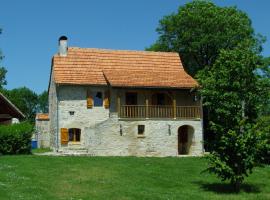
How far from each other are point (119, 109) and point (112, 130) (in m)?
1.55

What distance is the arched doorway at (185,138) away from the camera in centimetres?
3490

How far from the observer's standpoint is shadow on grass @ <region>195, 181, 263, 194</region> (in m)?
17.9

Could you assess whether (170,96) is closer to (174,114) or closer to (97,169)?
(174,114)

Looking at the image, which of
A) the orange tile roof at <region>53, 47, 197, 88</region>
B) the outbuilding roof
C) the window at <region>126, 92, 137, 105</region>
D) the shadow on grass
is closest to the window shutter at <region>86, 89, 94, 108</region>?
the orange tile roof at <region>53, 47, 197, 88</region>

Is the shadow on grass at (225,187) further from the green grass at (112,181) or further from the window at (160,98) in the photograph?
the window at (160,98)

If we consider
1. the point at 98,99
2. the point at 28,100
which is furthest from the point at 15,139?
the point at 28,100

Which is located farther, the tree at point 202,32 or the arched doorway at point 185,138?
the tree at point 202,32

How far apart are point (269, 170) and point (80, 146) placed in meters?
14.9

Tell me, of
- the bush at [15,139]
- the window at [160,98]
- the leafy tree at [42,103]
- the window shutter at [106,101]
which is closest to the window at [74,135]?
the window shutter at [106,101]

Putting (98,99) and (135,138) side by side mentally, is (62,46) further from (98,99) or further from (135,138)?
(135,138)

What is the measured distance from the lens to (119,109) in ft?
108

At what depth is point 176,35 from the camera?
4531cm

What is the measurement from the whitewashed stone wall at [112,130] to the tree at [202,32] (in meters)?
10.8

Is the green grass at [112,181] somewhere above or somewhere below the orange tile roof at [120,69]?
below
